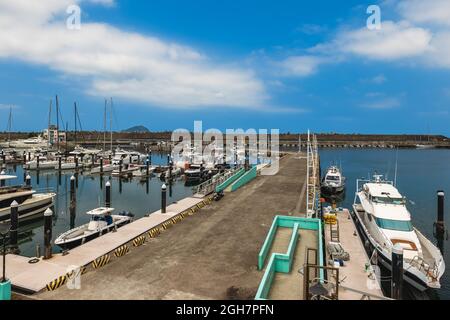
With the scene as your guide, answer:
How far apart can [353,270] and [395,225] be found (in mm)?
6142

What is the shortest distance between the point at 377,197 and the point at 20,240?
99.8 ft

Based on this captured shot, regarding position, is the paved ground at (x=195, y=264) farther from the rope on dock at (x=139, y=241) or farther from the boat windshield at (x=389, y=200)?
the boat windshield at (x=389, y=200)

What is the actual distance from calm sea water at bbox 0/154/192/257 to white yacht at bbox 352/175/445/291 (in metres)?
23.1

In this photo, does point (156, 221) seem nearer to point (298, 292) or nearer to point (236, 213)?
point (236, 213)

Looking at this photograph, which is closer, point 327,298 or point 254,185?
point 327,298

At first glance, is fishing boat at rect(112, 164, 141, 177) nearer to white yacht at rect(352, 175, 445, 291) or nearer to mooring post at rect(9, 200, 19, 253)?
mooring post at rect(9, 200, 19, 253)

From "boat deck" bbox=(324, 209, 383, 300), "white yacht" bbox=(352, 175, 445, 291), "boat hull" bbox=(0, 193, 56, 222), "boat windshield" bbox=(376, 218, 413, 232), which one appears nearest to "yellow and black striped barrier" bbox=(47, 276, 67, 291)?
"boat deck" bbox=(324, 209, 383, 300)

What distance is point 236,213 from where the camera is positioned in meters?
24.4

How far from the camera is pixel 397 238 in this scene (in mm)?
19688

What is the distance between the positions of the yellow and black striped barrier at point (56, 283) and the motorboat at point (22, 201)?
18.2 m

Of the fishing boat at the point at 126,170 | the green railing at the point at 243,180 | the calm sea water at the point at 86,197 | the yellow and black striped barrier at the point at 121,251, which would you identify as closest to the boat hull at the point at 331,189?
the green railing at the point at 243,180
